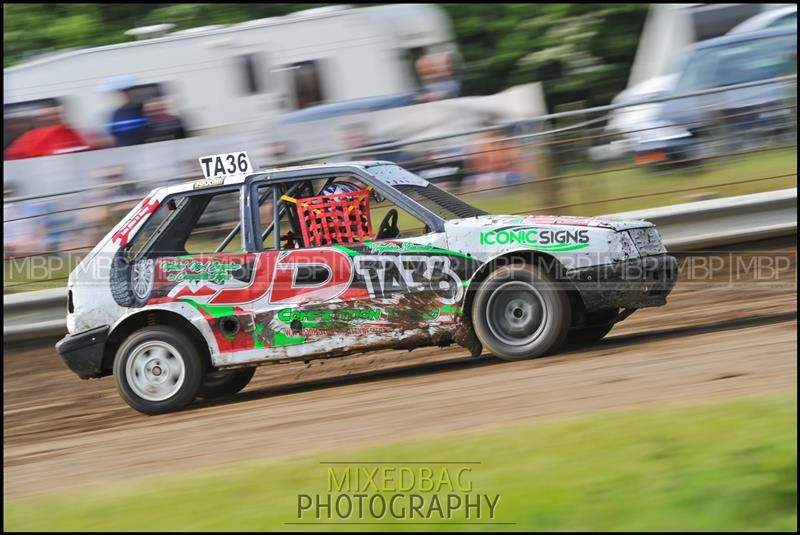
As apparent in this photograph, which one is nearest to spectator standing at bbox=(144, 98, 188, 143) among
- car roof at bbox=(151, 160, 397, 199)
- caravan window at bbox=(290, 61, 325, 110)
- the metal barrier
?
caravan window at bbox=(290, 61, 325, 110)

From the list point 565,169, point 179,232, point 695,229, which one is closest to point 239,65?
point 565,169

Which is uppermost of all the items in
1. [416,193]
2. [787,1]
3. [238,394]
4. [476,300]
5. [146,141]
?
[787,1]

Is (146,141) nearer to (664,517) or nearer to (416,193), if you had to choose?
(416,193)

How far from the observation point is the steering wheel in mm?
7906

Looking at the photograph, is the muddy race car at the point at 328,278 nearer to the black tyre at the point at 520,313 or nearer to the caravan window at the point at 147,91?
the black tyre at the point at 520,313

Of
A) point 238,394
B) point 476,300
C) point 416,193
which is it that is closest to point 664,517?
point 476,300

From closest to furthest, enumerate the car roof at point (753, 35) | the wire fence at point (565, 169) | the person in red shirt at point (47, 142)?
the wire fence at point (565, 169), the car roof at point (753, 35), the person in red shirt at point (47, 142)

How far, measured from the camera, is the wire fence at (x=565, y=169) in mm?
10711

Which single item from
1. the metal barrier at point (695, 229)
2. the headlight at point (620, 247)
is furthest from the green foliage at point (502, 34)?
the headlight at point (620, 247)

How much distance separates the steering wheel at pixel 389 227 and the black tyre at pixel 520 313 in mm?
751

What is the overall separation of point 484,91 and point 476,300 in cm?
1079

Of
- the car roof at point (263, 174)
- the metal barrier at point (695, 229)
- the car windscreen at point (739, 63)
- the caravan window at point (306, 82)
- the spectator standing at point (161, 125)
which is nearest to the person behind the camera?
the car roof at point (263, 174)

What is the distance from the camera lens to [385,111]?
45.1 ft

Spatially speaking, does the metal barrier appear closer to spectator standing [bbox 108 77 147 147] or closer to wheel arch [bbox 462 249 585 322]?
spectator standing [bbox 108 77 147 147]
